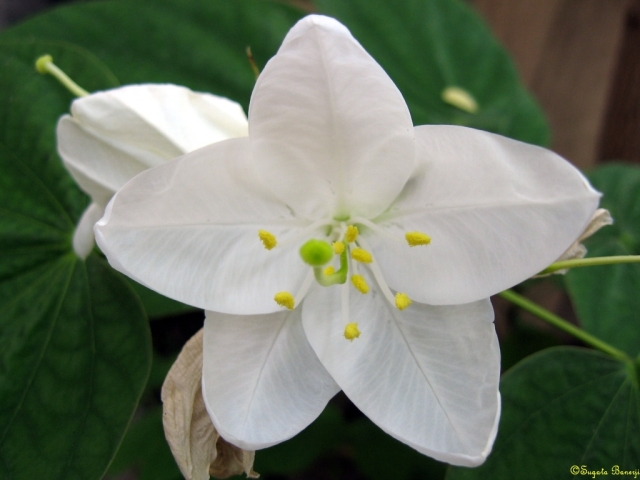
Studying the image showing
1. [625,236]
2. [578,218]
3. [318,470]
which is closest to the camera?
[578,218]

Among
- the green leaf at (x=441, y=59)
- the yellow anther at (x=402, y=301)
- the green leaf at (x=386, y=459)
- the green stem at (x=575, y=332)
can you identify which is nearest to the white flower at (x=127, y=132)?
the yellow anther at (x=402, y=301)

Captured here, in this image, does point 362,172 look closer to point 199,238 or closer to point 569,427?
point 199,238

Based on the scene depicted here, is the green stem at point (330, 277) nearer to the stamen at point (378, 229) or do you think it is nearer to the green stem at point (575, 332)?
the stamen at point (378, 229)

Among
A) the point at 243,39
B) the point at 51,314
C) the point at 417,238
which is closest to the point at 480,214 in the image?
the point at 417,238

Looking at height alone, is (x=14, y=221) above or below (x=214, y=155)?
below

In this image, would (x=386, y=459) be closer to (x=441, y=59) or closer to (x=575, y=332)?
(x=575, y=332)

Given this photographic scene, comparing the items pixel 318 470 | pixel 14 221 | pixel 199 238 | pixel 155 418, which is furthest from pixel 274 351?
pixel 318 470

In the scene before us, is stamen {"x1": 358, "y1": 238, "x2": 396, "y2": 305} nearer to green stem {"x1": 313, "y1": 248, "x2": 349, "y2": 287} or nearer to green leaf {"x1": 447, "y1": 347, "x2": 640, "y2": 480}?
green stem {"x1": 313, "y1": 248, "x2": 349, "y2": 287}
